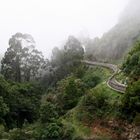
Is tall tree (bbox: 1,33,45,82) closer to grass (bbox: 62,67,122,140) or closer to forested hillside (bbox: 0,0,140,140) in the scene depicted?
forested hillside (bbox: 0,0,140,140)

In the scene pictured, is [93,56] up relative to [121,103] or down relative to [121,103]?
up

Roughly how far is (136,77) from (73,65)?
111 feet

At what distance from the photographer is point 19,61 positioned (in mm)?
88062

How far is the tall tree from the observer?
87438mm

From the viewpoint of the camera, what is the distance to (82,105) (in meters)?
59.0

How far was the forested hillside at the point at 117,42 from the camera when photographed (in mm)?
102950

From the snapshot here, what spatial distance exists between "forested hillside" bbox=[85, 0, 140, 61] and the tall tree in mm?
18621

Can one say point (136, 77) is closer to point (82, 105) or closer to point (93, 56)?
point (82, 105)

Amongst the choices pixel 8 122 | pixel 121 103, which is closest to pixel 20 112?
pixel 8 122

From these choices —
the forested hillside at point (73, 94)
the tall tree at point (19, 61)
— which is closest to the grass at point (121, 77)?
the forested hillside at point (73, 94)

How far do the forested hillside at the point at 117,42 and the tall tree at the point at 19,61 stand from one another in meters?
18.6

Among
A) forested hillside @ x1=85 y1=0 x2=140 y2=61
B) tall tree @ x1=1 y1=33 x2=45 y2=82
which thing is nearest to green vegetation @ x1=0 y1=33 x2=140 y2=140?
tall tree @ x1=1 y1=33 x2=45 y2=82

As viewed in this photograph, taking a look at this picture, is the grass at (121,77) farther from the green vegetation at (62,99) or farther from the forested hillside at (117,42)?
the forested hillside at (117,42)

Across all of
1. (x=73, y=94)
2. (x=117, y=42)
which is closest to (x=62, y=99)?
(x=73, y=94)
